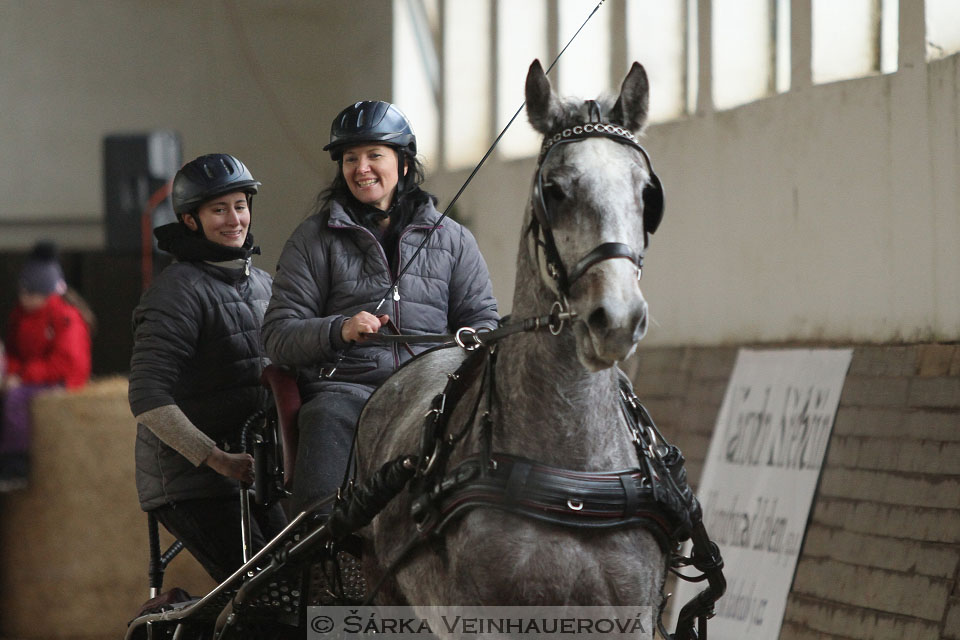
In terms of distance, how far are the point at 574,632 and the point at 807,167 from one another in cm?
438

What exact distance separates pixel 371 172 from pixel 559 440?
1272 mm

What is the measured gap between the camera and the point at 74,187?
1446 centimetres

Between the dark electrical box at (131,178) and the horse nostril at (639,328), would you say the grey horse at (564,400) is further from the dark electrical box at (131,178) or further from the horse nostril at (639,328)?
the dark electrical box at (131,178)

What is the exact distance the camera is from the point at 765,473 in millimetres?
6188

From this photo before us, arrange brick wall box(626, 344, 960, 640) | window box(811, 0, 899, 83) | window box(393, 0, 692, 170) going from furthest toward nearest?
window box(393, 0, 692, 170) → window box(811, 0, 899, 83) → brick wall box(626, 344, 960, 640)

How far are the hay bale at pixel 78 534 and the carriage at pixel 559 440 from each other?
546 centimetres

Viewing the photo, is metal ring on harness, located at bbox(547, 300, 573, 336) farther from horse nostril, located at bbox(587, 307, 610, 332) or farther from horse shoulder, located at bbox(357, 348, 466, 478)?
horse shoulder, located at bbox(357, 348, 466, 478)

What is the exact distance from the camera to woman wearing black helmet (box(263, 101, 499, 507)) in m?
3.62

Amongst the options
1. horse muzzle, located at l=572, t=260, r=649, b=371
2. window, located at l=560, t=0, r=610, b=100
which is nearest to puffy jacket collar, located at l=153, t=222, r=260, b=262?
horse muzzle, located at l=572, t=260, r=649, b=371

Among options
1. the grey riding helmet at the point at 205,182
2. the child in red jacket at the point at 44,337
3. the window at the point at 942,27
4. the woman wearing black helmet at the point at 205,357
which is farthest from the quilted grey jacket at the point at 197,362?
the child in red jacket at the point at 44,337

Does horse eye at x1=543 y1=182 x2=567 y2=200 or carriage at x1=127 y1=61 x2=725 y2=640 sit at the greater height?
horse eye at x1=543 y1=182 x2=567 y2=200

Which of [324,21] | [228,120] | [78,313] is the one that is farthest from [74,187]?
[78,313]

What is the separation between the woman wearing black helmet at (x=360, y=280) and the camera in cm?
362

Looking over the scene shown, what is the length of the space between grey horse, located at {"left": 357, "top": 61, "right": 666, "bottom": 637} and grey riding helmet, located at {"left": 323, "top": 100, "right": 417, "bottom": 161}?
0.96m
